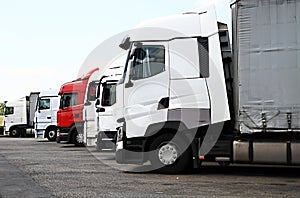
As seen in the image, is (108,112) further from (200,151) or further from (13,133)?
(13,133)

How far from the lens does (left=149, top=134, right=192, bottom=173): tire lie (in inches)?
452

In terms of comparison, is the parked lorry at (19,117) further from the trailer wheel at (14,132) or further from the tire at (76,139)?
the tire at (76,139)

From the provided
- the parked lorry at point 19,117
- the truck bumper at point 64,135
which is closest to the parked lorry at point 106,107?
the truck bumper at point 64,135

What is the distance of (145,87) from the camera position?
11508 mm

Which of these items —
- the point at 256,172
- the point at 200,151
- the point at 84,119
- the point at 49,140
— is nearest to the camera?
the point at 200,151

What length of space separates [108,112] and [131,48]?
668 centimetres

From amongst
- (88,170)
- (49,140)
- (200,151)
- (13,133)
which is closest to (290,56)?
(200,151)

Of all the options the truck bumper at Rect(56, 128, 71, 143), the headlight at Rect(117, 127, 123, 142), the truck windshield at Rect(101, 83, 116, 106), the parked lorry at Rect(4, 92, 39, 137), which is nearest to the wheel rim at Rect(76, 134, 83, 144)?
the truck bumper at Rect(56, 128, 71, 143)

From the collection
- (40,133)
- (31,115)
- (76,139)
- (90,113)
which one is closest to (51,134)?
(40,133)

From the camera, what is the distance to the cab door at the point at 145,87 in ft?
37.4

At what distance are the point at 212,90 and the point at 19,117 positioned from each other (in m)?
26.6

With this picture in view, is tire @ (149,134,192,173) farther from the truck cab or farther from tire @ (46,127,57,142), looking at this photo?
tire @ (46,127,57,142)

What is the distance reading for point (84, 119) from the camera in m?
20.5

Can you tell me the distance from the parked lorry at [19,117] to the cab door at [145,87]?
23.6 m
